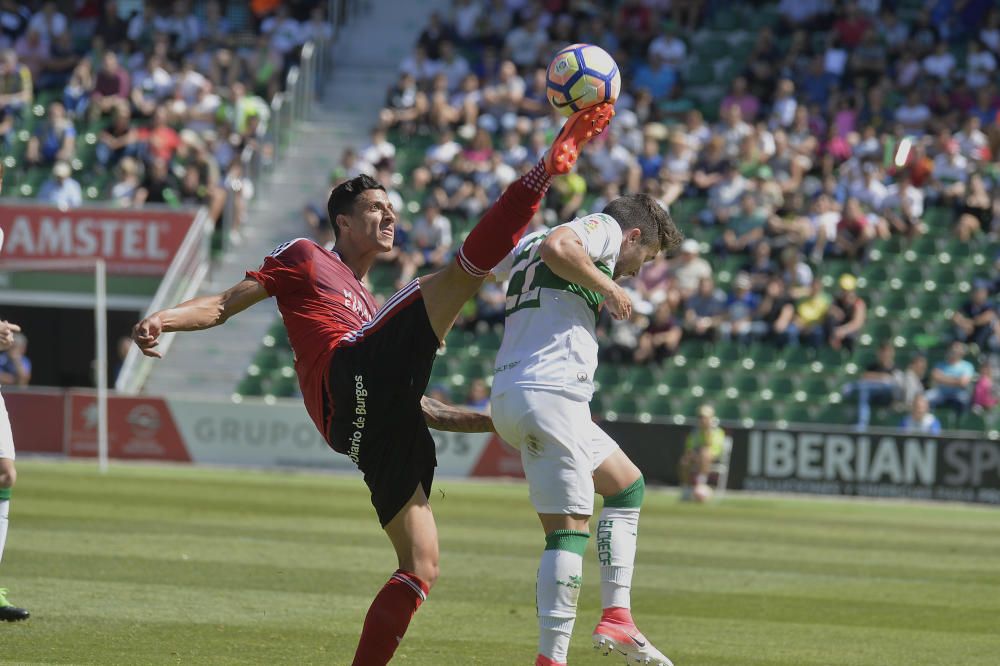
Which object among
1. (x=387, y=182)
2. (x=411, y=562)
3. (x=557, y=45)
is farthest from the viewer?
(x=557, y=45)

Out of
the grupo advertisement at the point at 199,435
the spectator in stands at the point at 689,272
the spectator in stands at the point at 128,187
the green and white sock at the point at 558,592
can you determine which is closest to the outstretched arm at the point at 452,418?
the green and white sock at the point at 558,592

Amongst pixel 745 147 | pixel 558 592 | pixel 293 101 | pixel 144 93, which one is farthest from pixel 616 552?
pixel 144 93

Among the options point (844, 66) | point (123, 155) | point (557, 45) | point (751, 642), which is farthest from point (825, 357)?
point (751, 642)

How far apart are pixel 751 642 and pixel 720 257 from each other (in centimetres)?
1796

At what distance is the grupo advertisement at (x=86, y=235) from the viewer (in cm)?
2830

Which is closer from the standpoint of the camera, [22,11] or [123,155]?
[123,155]

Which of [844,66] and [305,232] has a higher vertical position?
[844,66]

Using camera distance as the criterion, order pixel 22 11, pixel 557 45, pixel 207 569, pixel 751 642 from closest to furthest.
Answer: pixel 751 642 < pixel 207 569 < pixel 557 45 < pixel 22 11

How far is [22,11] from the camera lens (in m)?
34.4

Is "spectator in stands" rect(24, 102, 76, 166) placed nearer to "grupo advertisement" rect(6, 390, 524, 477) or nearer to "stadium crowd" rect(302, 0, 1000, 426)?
"stadium crowd" rect(302, 0, 1000, 426)

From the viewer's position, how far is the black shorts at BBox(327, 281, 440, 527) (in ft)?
21.9

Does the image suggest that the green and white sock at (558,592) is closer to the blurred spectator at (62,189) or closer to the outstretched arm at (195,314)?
the outstretched arm at (195,314)

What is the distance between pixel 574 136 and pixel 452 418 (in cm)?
163

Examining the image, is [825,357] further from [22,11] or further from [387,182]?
[22,11]
